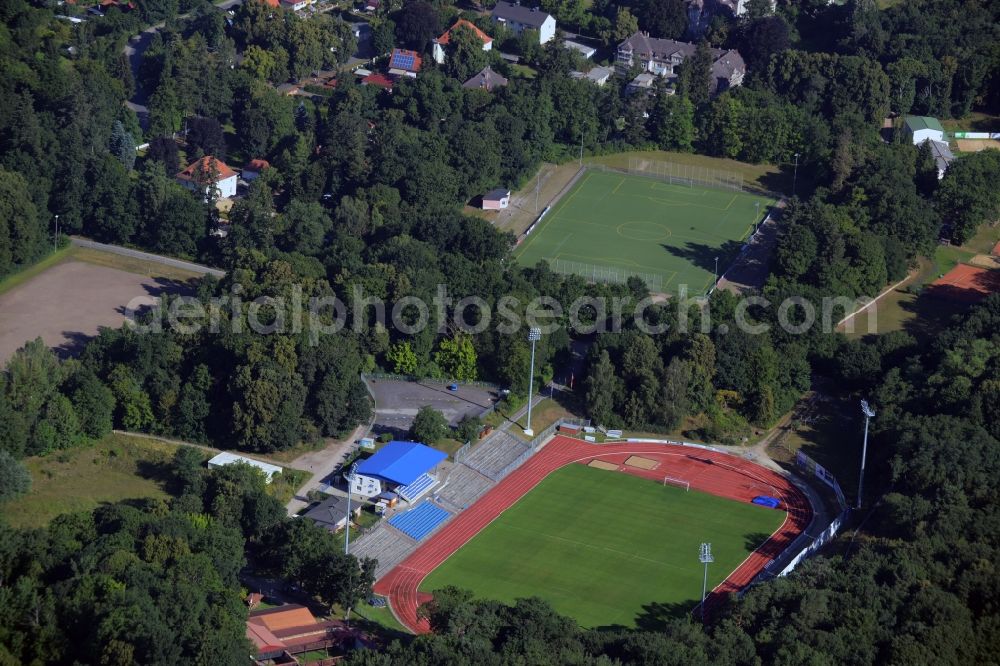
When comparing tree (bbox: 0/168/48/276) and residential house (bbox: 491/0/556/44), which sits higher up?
residential house (bbox: 491/0/556/44)

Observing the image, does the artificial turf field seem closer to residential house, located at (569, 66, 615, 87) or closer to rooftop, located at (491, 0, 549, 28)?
residential house, located at (569, 66, 615, 87)

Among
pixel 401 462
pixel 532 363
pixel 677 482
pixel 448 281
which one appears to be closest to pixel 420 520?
pixel 401 462

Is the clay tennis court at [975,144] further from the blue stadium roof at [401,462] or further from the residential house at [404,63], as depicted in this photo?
the blue stadium roof at [401,462]

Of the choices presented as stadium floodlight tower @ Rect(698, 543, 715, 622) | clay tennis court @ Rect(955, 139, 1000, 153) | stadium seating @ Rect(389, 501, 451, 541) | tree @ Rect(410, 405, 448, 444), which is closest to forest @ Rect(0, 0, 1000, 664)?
stadium floodlight tower @ Rect(698, 543, 715, 622)

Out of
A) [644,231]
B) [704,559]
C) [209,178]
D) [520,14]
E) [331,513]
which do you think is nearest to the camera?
[704,559]

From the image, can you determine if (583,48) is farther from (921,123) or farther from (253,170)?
(253,170)

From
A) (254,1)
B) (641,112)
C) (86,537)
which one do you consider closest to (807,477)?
(86,537)
